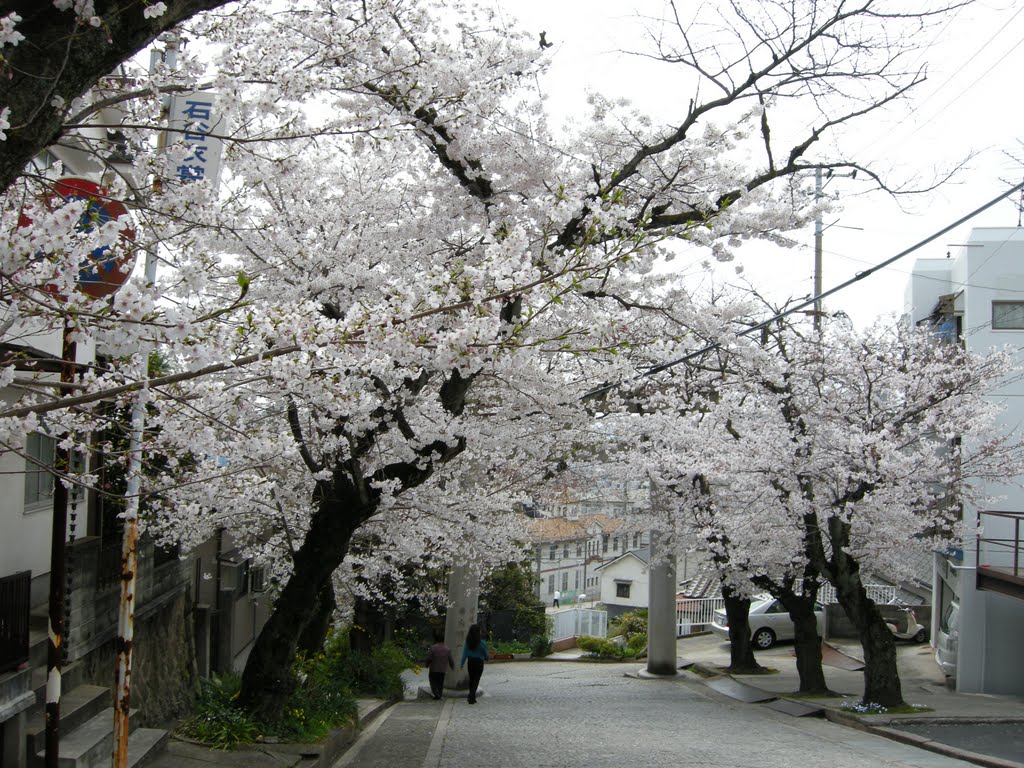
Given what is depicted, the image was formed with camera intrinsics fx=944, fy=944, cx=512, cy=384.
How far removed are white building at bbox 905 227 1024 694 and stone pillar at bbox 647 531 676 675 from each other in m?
6.08

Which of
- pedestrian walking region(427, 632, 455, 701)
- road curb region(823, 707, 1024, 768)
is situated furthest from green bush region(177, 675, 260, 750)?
road curb region(823, 707, 1024, 768)

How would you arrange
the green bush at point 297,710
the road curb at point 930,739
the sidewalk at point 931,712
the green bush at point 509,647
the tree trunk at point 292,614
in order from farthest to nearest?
the green bush at point 509,647 → the sidewalk at point 931,712 → the road curb at point 930,739 → the tree trunk at point 292,614 → the green bush at point 297,710

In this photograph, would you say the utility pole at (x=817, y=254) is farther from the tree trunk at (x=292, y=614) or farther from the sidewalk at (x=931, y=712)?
the sidewalk at (x=931, y=712)

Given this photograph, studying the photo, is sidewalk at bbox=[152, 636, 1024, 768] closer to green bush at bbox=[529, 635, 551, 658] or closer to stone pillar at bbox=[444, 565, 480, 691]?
stone pillar at bbox=[444, 565, 480, 691]

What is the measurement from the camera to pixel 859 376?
16656mm

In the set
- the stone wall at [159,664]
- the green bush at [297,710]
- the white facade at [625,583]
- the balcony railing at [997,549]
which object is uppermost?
the balcony railing at [997,549]

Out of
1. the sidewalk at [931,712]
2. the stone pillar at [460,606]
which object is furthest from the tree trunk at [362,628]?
the sidewalk at [931,712]

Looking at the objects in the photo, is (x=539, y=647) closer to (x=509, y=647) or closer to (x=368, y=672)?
(x=509, y=647)

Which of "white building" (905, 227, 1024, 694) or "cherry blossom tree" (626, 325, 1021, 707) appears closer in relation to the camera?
"cherry blossom tree" (626, 325, 1021, 707)

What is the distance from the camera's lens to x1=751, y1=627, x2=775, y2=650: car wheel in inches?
1136

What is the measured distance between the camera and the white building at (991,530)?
18.1 m

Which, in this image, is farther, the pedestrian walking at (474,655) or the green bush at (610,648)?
the green bush at (610,648)

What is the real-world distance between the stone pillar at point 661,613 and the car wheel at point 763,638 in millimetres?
6442

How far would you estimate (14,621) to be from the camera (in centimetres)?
773
